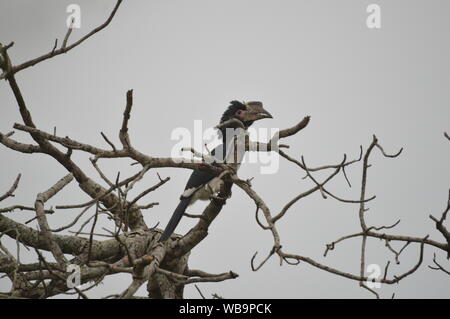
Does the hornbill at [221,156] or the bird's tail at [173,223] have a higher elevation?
the hornbill at [221,156]

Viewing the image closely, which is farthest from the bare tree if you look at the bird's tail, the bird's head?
the bird's head

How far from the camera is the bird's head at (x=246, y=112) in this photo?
616cm

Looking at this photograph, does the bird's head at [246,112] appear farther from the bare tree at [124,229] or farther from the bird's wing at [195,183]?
the bare tree at [124,229]

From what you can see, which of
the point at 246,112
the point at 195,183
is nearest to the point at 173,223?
the point at 195,183

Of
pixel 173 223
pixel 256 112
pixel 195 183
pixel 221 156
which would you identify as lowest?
pixel 173 223

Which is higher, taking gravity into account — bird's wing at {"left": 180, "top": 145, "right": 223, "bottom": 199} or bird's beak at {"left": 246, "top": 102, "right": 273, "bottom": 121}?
bird's beak at {"left": 246, "top": 102, "right": 273, "bottom": 121}

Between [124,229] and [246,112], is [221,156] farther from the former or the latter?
[124,229]

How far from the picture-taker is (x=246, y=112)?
622 centimetres

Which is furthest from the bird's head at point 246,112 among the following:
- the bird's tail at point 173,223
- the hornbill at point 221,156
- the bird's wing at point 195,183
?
the bird's tail at point 173,223

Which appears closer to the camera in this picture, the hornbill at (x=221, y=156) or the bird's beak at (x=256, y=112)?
the hornbill at (x=221, y=156)

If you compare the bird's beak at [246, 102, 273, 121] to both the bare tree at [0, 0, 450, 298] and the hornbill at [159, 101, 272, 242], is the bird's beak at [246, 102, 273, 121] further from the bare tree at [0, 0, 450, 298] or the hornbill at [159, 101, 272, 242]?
Answer: the bare tree at [0, 0, 450, 298]

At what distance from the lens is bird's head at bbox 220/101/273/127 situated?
6.16 meters
